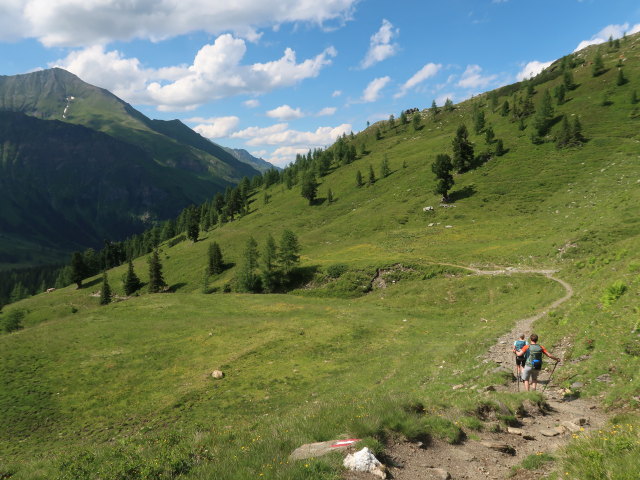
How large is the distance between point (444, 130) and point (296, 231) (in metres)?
125

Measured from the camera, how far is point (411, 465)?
9.10 metres

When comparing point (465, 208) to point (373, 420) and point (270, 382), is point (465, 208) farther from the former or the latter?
point (373, 420)

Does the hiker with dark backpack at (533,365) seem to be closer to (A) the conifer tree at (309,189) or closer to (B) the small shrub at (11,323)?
(B) the small shrub at (11,323)

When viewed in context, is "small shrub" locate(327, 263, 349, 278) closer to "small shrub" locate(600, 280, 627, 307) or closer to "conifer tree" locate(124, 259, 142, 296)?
"small shrub" locate(600, 280, 627, 307)

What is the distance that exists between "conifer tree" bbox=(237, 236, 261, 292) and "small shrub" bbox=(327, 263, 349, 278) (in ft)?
58.5

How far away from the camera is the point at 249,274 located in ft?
235

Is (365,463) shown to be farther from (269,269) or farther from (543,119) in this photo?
(543,119)

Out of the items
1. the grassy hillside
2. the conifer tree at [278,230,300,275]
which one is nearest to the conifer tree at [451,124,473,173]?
the grassy hillside

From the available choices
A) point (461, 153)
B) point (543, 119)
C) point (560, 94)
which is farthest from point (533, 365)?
point (560, 94)

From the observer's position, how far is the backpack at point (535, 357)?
15087mm

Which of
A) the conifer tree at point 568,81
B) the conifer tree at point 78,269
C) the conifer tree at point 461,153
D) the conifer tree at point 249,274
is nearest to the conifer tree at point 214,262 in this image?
the conifer tree at point 249,274

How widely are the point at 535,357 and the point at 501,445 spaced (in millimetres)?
6818

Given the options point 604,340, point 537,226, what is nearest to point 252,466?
point 604,340

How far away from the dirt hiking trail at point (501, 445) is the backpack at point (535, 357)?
119cm
